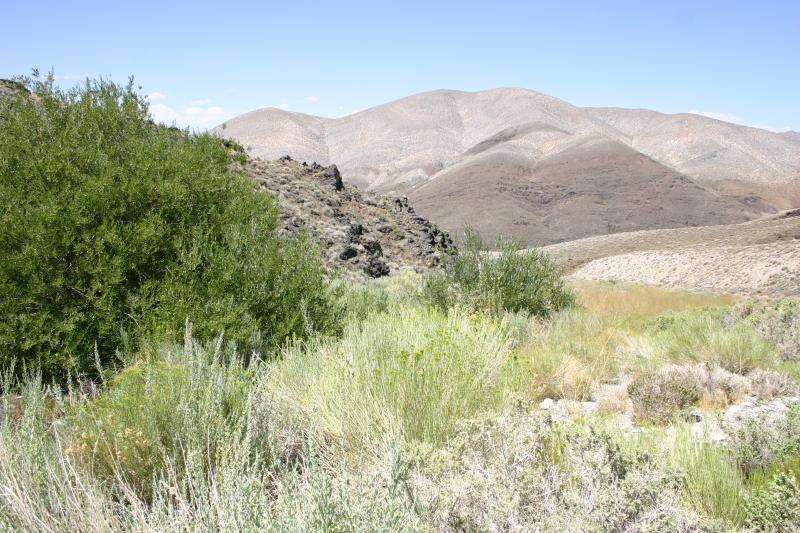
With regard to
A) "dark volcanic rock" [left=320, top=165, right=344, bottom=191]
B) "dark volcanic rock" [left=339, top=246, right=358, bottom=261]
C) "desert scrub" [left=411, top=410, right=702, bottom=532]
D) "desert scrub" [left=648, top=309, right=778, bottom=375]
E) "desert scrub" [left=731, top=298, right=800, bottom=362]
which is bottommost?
"desert scrub" [left=731, top=298, right=800, bottom=362]

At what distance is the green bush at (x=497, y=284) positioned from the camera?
10.8 metres

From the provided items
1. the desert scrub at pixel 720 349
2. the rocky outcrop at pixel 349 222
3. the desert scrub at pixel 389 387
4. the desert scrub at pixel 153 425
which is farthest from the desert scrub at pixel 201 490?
the rocky outcrop at pixel 349 222

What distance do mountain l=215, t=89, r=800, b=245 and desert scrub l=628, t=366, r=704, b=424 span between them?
67.2 m

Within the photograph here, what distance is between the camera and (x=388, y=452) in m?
3.13

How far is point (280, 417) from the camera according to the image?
4.58 metres

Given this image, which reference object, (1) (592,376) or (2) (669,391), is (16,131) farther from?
(2) (669,391)

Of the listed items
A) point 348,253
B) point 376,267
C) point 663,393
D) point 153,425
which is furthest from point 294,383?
point 376,267

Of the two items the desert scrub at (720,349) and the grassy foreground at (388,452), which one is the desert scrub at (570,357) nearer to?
the grassy foreground at (388,452)

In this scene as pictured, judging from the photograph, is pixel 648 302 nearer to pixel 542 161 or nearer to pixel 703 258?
pixel 703 258

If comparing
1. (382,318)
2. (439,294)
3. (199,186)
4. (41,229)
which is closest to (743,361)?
(382,318)

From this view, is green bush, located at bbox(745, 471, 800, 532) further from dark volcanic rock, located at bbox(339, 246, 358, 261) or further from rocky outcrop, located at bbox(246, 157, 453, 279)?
dark volcanic rock, located at bbox(339, 246, 358, 261)

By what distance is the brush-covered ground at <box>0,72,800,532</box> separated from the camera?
3.05 meters

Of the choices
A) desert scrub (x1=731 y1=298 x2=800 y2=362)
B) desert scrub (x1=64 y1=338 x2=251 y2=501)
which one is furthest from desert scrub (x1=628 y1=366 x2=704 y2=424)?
desert scrub (x1=64 y1=338 x2=251 y2=501)

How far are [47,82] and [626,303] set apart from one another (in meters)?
14.5
